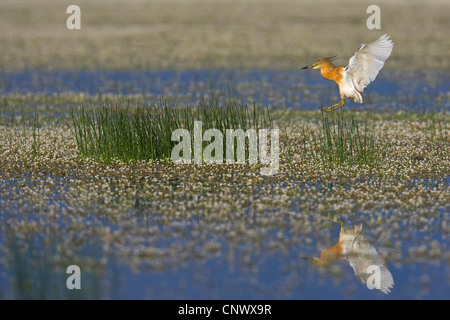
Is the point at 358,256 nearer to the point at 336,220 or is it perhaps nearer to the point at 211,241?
the point at 336,220

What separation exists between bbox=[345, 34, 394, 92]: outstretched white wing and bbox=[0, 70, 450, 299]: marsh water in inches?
62.2

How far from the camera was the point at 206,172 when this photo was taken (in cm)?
1130

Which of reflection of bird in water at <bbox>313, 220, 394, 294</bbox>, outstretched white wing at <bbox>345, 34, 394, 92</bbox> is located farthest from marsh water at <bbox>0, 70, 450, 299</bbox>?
outstretched white wing at <bbox>345, 34, 394, 92</bbox>

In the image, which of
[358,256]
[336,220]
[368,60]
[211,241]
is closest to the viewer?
[358,256]

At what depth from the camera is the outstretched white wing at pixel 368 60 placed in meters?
9.80

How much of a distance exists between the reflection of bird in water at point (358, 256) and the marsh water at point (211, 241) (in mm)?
22

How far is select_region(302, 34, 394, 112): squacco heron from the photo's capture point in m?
9.82

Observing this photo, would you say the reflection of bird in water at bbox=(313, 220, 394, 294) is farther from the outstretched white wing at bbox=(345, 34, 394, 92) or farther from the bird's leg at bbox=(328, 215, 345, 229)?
the outstretched white wing at bbox=(345, 34, 394, 92)

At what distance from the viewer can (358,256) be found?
765cm

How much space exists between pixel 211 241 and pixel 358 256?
1676 millimetres

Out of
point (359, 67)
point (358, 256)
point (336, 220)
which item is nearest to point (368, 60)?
point (359, 67)

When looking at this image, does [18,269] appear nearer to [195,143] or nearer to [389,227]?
[389,227]
